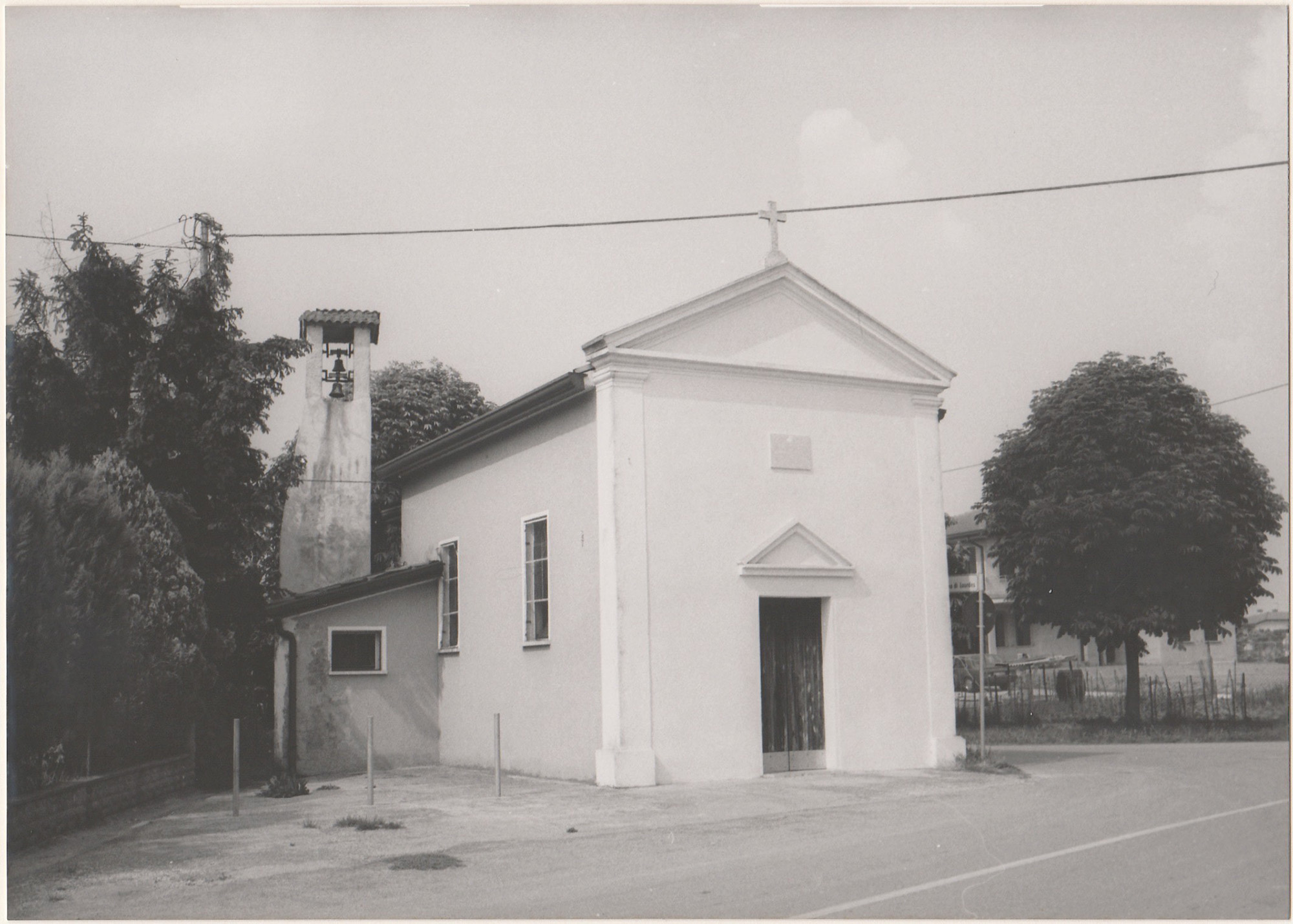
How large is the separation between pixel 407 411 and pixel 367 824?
73.4 feet

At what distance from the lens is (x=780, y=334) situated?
54.6ft

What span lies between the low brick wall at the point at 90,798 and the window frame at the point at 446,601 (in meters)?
4.02

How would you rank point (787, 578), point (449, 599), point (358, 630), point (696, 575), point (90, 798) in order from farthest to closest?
1. point (449, 599)
2. point (358, 630)
3. point (787, 578)
4. point (696, 575)
5. point (90, 798)

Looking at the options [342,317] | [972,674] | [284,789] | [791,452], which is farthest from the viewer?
[972,674]

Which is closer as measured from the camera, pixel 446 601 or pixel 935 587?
pixel 935 587

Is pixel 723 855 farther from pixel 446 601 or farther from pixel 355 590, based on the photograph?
pixel 446 601

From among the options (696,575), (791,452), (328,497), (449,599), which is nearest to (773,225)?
(791,452)

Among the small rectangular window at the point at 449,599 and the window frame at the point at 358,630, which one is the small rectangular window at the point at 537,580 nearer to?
the small rectangular window at the point at 449,599

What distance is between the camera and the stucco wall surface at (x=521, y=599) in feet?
52.1

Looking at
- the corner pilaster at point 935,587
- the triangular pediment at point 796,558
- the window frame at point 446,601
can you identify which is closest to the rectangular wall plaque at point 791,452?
the triangular pediment at point 796,558

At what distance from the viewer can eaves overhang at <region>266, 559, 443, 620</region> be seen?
18734 mm

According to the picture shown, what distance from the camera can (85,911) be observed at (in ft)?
28.2

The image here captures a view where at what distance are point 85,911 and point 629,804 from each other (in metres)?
Result: 5.86

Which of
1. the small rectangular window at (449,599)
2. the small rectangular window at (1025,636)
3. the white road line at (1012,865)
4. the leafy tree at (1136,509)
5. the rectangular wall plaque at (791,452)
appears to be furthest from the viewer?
the small rectangular window at (1025,636)
